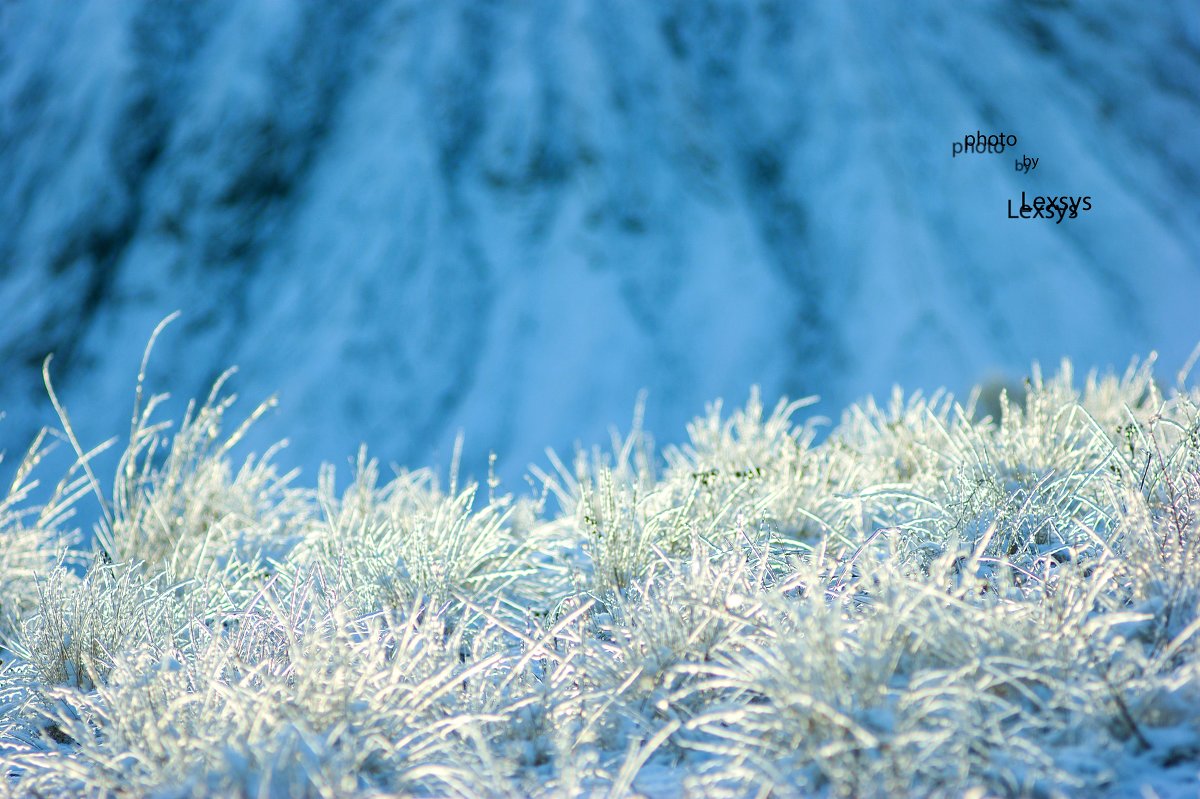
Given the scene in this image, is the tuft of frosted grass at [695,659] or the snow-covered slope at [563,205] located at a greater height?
the snow-covered slope at [563,205]

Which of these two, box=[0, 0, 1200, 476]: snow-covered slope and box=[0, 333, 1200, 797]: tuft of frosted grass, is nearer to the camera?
box=[0, 333, 1200, 797]: tuft of frosted grass

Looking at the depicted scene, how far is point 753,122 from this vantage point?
15.0 meters

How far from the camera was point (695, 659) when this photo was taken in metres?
1.77

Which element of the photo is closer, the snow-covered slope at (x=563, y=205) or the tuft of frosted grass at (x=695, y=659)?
the tuft of frosted grass at (x=695, y=659)

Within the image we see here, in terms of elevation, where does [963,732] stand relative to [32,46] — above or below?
below

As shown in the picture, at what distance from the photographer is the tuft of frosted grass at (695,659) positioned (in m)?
1.35

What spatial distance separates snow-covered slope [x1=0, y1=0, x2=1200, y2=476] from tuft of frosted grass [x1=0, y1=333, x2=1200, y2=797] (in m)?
9.46

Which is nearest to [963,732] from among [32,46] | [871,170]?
[871,170]

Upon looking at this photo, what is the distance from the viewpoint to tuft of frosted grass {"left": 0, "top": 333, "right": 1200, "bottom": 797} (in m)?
1.35

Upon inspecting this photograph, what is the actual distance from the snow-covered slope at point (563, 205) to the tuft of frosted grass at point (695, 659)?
9.46 m

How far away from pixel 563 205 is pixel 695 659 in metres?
13.0

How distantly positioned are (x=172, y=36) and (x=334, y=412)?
764cm

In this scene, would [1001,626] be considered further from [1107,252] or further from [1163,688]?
[1107,252]

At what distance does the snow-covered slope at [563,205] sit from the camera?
42.2ft
